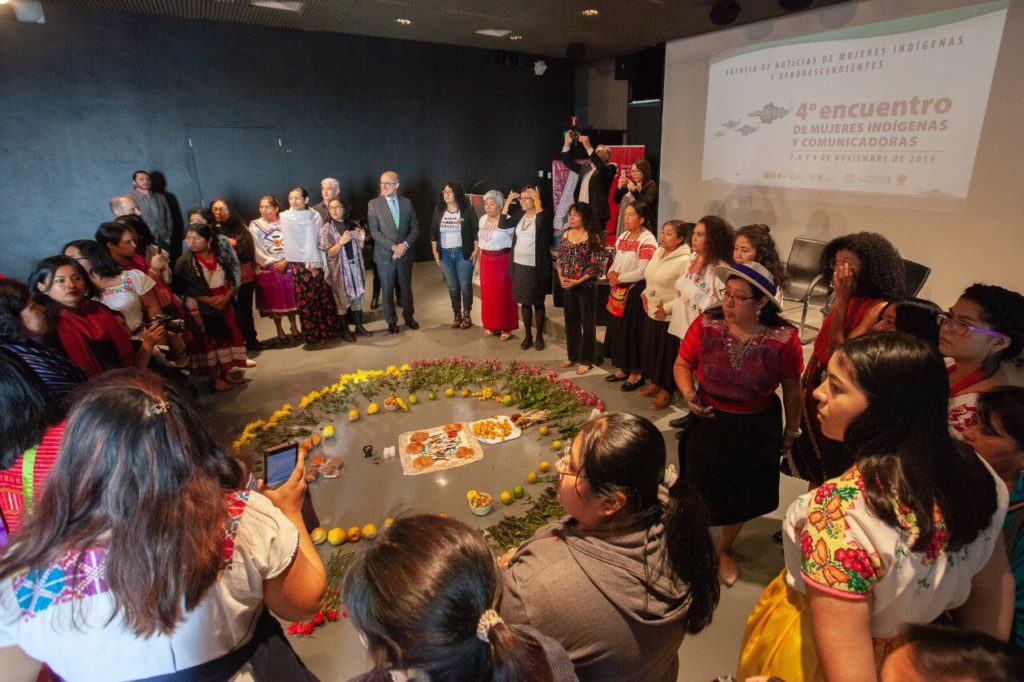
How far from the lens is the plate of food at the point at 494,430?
334cm

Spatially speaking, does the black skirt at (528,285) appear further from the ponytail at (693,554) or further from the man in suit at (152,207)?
the man in suit at (152,207)

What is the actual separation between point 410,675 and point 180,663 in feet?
2.02

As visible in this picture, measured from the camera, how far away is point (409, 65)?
7.63 metres

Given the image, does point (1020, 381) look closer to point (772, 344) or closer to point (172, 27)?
point (772, 344)

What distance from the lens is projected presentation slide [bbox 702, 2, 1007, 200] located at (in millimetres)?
3770

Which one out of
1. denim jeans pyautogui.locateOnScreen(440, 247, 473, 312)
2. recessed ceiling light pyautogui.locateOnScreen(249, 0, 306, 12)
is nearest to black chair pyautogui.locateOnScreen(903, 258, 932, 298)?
denim jeans pyautogui.locateOnScreen(440, 247, 473, 312)

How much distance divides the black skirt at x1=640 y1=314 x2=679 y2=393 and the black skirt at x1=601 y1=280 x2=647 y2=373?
0.07 metres

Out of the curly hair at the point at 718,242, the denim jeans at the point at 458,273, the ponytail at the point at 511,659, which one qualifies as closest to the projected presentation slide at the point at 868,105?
the curly hair at the point at 718,242

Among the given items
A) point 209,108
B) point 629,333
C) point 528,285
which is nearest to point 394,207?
point 528,285

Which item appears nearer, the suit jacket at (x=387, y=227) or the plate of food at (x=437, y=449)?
the plate of food at (x=437, y=449)

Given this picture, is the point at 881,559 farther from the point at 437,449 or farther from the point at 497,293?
the point at 497,293

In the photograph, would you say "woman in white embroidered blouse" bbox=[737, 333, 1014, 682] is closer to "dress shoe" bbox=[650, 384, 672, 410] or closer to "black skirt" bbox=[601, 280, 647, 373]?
"dress shoe" bbox=[650, 384, 672, 410]

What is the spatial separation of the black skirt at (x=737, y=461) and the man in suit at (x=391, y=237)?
12.3ft

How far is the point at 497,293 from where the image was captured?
4.96m
